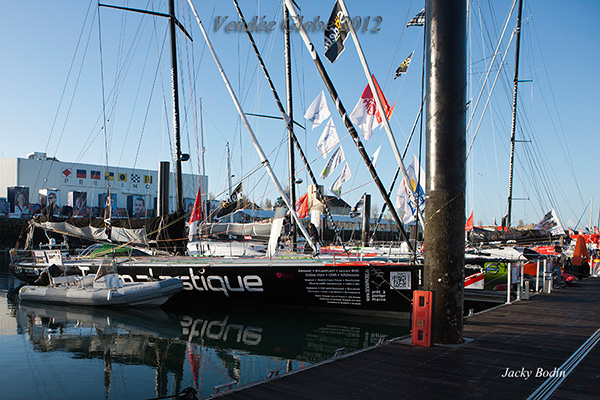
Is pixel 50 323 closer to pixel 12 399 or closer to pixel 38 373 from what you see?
pixel 38 373

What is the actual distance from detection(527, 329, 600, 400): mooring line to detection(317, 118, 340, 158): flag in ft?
41.1

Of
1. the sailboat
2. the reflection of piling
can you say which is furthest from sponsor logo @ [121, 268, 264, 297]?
the reflection of piling

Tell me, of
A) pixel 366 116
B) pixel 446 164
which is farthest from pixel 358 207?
pixel 446 164

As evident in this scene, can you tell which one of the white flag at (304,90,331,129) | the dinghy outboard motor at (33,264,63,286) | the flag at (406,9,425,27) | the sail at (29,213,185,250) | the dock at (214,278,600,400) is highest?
the flag at (406,9,425,27)

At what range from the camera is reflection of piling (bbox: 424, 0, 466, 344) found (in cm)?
776

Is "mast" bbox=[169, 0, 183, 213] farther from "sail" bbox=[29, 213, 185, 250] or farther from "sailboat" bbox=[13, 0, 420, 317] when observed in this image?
"sailboat" bbox=[13, 0, 420, 317]

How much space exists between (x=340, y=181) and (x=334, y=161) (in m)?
1.04

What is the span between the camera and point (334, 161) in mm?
20859

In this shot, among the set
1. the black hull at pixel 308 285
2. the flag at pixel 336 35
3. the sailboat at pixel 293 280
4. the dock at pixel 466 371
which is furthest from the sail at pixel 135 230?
the dock at pixel 466 371

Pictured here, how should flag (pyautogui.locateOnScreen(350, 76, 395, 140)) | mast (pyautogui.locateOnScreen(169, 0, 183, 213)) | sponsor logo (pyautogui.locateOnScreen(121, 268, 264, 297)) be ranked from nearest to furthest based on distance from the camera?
flag (pyautogui.locateOnScreen(350, 76, 395, 140)), sponsor logo (pyautogui.locateOnScreen(121, 268, 264, 297)), mast (pyautogui.locateOnScreen(169, 0, 183, 213))

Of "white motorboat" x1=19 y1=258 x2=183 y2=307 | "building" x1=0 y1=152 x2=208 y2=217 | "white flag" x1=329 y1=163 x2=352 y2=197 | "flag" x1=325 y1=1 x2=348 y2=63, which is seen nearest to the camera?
"flag" x1=325 y1=1 x2=348 y2=63

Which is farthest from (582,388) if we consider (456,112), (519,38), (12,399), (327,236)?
(327,236)

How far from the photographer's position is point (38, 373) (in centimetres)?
973

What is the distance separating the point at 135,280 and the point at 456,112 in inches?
603
